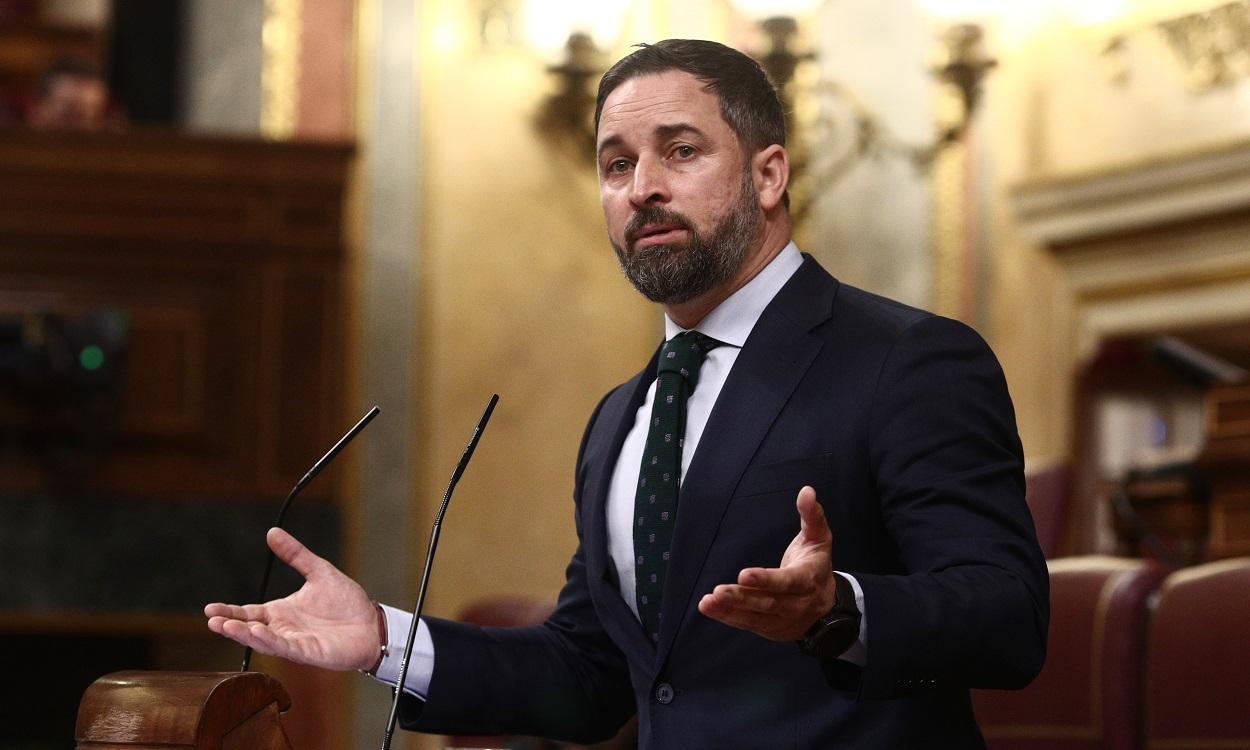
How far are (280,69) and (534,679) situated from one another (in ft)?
14.1

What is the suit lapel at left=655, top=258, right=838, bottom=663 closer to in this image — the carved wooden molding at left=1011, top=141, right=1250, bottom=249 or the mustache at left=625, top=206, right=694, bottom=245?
the mustache at left=625, top=206, right=694, bottom=245

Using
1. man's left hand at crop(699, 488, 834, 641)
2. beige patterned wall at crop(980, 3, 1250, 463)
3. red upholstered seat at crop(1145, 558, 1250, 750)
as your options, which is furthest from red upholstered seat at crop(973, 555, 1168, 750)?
beige patterned wall at crop(980, 3, 1250, 463)

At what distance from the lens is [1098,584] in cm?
253

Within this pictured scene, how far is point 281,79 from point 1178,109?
3.06 metres

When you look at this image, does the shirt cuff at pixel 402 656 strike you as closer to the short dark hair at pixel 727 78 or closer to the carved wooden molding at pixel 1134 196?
the short dark hair at pixel 727 78

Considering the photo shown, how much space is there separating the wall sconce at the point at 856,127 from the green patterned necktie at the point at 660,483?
3911mm

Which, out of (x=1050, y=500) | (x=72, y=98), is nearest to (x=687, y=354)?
(x=1050, y=500)

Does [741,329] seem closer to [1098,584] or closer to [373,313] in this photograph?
[1098,584]

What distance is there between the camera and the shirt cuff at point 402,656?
1.94m

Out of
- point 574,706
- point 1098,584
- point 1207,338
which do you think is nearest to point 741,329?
point 574,706

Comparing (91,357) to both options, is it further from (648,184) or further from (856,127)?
(648,184)

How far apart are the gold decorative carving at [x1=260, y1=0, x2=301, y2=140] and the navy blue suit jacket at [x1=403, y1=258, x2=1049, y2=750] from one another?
4212mm

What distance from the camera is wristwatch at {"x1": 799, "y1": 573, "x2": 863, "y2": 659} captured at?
1553 millimetres

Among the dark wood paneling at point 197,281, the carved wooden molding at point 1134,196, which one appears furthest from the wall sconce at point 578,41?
the carved wooden molding at point 1134,196
